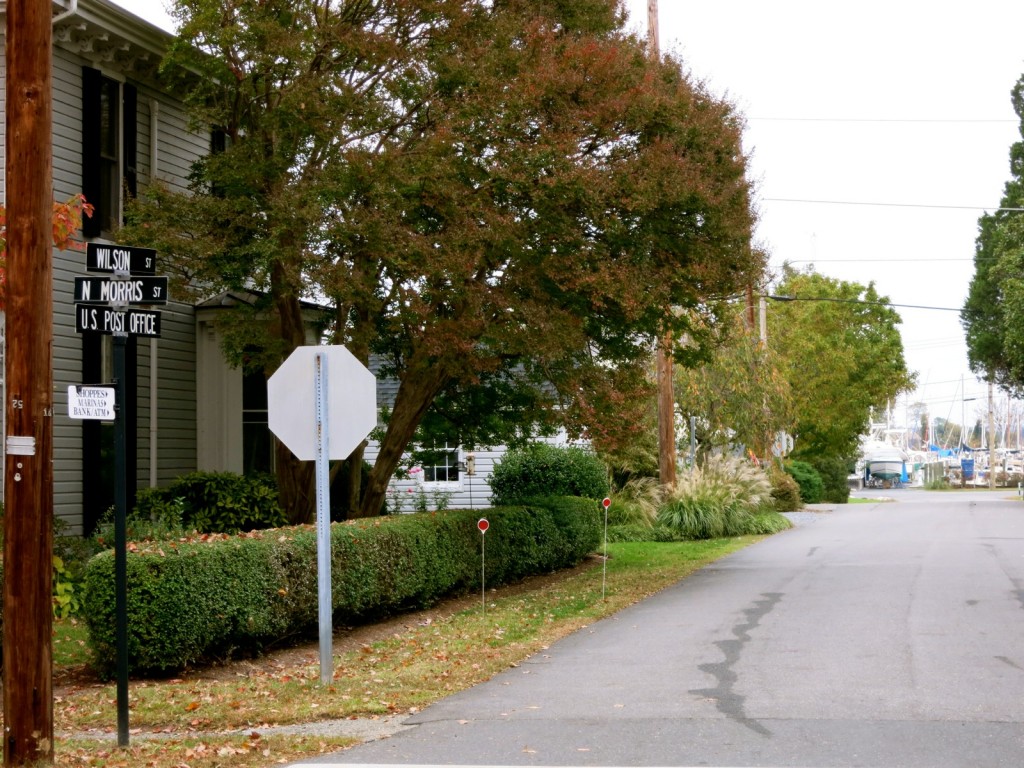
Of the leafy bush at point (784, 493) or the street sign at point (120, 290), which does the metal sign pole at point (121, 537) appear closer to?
the street sign at point (120, 290)

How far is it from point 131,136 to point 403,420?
19.1 feet

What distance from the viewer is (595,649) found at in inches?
496

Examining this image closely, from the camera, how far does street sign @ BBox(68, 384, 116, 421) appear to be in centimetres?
808

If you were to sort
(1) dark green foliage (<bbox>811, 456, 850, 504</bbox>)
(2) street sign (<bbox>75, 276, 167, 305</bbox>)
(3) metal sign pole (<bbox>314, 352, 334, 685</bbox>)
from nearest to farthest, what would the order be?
(2) street sign (<bbox>75, 276, 167, 305</bbox>)
(3) metal sign pole (<bbox>314, 352, 334, 685</bbox>)
(1) dark green foliage (<bbox>811, 456, 850, 504</bbox>)

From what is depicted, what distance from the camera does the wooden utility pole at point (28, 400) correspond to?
300 inches

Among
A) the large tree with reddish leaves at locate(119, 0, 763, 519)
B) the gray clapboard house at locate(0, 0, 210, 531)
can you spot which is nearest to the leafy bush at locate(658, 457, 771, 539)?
the large tree with reddish leaves at locate(119, 0, 763, 519)

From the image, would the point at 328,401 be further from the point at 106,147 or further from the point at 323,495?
the point at 106,147

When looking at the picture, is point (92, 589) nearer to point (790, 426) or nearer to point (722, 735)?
point (722, 735)

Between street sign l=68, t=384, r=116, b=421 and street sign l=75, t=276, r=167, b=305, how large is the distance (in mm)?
694

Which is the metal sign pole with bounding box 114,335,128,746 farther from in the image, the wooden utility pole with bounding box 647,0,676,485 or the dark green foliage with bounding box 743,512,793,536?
the dark green foliage with bounding box 743,512,793,536

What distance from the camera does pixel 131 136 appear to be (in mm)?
18188

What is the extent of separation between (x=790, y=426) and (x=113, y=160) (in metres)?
29.0

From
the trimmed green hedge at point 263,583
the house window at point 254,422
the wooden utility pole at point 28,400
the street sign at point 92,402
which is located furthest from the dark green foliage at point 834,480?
the wooden utility pole at point 28,400

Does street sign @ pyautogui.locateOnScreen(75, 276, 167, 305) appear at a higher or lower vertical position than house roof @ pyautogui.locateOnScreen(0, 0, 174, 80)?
lower
